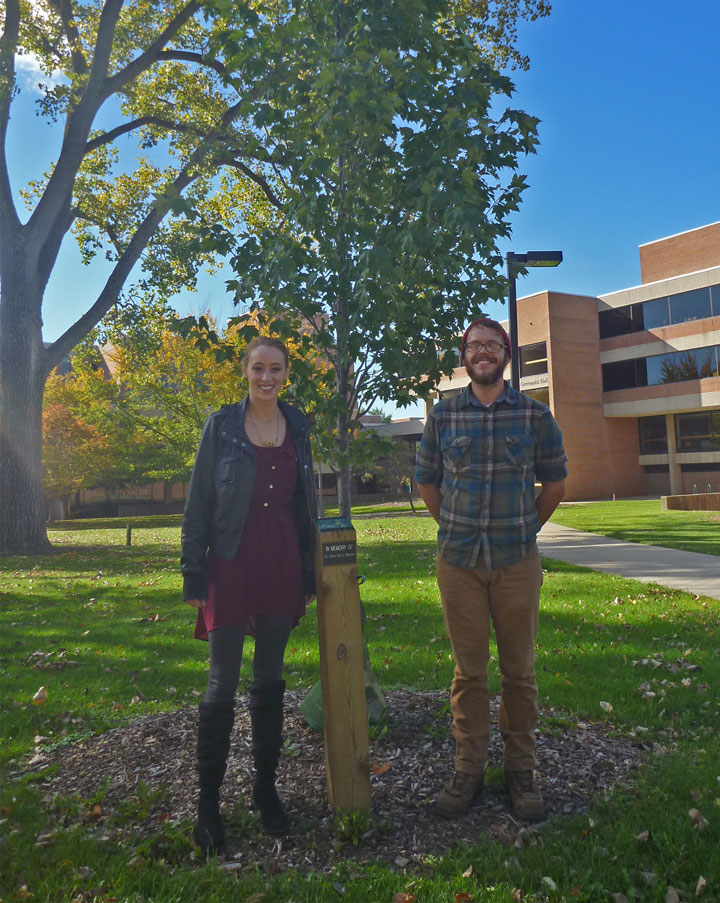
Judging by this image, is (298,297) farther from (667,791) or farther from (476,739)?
(667,791)

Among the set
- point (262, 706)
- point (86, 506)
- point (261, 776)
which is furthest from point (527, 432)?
point (86, 506)

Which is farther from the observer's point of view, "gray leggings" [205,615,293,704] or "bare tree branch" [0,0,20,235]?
"bare tree branch" [0,0,20,235]

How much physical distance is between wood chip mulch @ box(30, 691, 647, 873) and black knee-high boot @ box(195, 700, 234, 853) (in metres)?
0.14

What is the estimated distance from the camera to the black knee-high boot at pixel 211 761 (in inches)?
121

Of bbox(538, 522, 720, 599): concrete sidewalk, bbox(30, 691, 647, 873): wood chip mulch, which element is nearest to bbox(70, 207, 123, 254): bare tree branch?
bbox(538, 522, 720, 599): concrete sidewalk

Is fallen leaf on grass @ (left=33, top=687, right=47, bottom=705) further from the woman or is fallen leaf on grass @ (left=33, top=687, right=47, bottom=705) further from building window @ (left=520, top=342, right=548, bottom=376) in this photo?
building window @ (left=520, top=342, right=548, bottom=376)

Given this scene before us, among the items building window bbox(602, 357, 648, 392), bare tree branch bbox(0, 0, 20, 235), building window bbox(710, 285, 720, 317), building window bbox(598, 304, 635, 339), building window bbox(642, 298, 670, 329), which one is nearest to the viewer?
bare tree branch bbox(0, 0, 20, 235)

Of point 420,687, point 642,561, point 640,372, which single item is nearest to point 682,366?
point 640,372

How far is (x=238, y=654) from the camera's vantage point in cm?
311

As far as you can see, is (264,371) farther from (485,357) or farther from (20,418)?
(20,418)

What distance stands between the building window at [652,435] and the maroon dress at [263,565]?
42221 millimetres

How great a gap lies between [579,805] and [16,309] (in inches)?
618

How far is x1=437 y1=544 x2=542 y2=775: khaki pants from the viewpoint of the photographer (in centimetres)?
328

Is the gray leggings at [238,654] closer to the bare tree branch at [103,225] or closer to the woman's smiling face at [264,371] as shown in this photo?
the woman's smiling face at [264,371]
